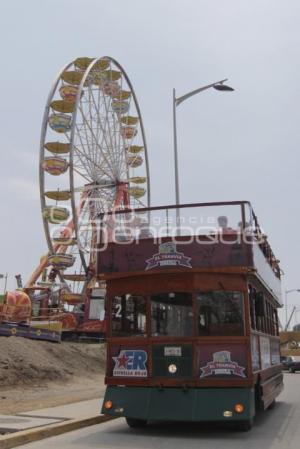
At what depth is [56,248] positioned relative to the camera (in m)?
50.1

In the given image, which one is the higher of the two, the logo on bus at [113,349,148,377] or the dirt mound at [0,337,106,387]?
the dirt mound at [0,337,106,387]

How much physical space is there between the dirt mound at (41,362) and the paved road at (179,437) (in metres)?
8.96

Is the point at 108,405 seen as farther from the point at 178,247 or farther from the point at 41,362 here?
the point at 41,362

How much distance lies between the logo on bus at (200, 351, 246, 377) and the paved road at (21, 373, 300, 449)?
3.40 feet

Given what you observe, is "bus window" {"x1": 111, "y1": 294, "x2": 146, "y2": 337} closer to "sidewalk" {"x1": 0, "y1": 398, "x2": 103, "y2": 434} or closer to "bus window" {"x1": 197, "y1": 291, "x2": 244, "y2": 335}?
"bus window" {"x1": 197, "y1": 291, "x2": 244, "y2": 335}

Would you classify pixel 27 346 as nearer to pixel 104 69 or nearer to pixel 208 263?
pixel 208 263

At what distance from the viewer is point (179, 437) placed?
10.0m

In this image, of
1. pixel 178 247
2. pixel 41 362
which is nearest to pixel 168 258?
pixel 178 247

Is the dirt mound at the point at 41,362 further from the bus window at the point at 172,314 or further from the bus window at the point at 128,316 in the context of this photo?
the bus window at the point at 172,314

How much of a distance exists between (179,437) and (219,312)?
85.0 inches

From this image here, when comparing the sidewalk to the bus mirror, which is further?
the bus mirror

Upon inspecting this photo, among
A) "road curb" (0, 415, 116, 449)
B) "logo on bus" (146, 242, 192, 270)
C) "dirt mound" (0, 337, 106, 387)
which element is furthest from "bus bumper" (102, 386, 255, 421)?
"dirt mound" (0, 337, 106, 387)

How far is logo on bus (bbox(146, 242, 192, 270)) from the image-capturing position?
10.4 m

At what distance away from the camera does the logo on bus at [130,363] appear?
34.0ft
